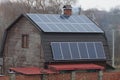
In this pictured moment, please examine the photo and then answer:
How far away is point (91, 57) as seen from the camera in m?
30.5

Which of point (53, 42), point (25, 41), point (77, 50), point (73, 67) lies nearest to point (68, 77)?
point (73, 67)

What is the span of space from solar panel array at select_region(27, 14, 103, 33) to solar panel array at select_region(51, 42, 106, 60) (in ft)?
3.14

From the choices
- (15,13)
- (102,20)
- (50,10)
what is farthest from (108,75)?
(15,13)

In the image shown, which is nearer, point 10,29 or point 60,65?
point 60,65

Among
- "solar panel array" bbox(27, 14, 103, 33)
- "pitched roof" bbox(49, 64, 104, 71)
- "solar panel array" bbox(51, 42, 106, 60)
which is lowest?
"pitched roof" bbox(49, 64, 104, 71)

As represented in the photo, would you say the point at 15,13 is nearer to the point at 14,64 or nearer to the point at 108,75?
the point at 14,64

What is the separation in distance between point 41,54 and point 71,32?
8.41 feet

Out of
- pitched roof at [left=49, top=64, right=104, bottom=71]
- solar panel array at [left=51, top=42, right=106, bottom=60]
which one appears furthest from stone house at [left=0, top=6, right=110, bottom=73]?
pitched roof at [left=49, top=64, right=104, bottom=71]

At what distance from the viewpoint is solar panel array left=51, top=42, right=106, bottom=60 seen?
2930 cm

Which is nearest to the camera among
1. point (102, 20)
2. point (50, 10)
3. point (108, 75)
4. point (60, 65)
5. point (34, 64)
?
point (108, 75)

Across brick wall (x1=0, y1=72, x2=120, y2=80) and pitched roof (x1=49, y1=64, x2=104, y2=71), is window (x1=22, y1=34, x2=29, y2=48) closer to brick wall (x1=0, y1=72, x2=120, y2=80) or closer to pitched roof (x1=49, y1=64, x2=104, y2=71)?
pitched roof (x1=49, y1=64, x2=104, y2=71)

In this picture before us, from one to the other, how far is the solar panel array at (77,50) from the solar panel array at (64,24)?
96 cm

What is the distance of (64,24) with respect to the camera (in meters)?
31.7

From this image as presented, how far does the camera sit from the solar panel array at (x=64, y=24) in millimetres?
30406
